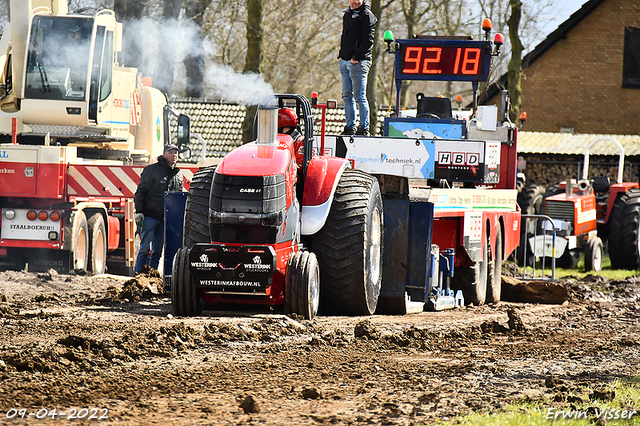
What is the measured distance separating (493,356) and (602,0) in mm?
31518

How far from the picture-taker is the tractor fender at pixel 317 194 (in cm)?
856

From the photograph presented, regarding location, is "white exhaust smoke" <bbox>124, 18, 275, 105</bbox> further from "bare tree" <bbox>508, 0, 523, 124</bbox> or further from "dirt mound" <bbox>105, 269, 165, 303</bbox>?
"bare tree" <bbox>508, 0, 523, 124</bbox>

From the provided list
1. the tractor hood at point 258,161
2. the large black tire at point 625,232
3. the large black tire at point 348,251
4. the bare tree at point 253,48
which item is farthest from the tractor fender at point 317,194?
the bare tree at point 253,48

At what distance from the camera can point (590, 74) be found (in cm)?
3600

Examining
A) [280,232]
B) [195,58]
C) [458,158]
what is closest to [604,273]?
[458,158]

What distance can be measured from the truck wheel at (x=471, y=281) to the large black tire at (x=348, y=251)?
10.5 feet

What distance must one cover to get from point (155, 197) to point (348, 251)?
5030mm

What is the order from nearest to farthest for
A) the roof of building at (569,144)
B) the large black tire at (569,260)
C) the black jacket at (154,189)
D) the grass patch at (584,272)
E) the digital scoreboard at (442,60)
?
the black jacket at (154,189), the digital scoreboard at (442,60), the grass patch at (584,272), the large black tire at (569,260), the roof of building at (569,144)

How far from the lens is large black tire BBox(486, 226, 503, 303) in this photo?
1266 centimetres

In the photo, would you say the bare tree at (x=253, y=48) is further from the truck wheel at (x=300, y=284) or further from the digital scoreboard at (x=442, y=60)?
the truck wheel at (x=300, y=284)

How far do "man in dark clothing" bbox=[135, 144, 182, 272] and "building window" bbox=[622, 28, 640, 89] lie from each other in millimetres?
27147

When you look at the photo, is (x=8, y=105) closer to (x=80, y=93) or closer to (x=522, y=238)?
(x=80, y=93)

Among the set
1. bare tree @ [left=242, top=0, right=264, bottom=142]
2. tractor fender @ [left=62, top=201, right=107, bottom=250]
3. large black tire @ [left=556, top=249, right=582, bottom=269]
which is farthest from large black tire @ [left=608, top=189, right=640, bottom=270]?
tractor fender @ [left=62, top=201, right=107, bottom=250]

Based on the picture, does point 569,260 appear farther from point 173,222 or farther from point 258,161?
point 258,161
